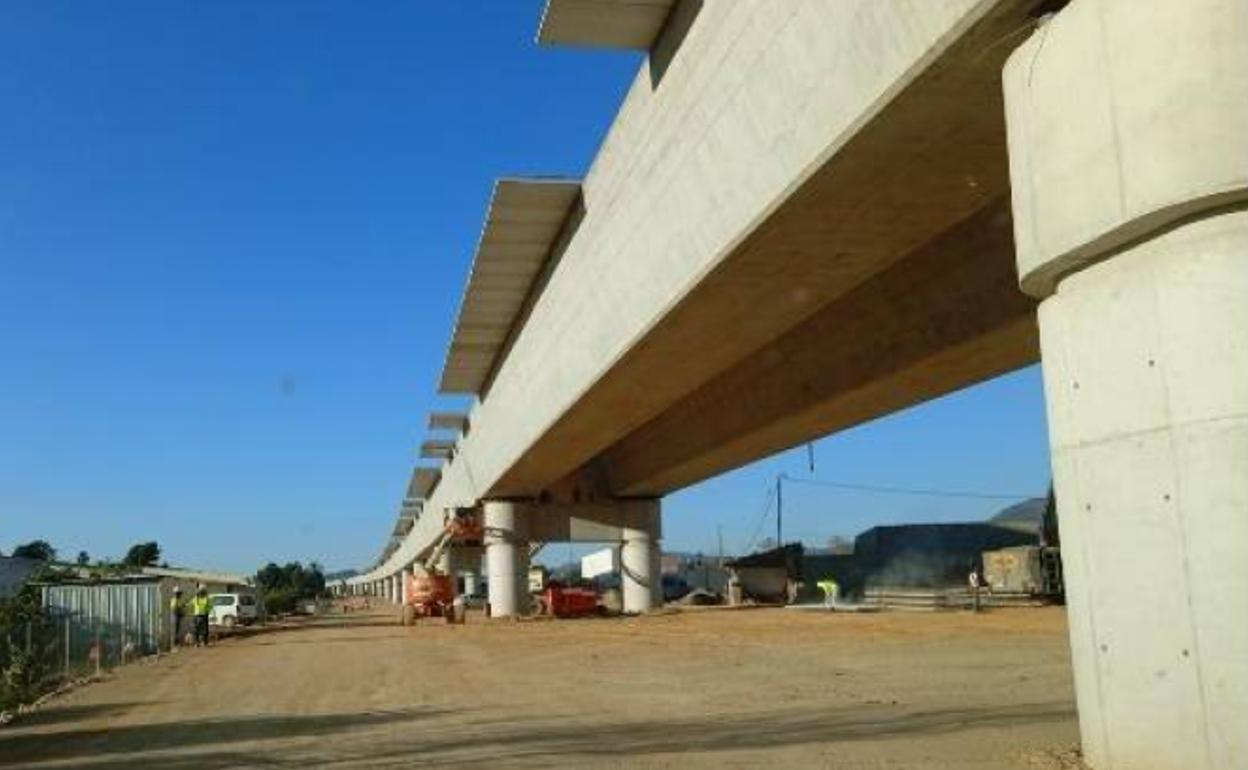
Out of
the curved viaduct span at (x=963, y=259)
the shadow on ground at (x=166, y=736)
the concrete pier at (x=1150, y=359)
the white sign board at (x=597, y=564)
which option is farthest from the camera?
the white sign board at (x=597, y=564)

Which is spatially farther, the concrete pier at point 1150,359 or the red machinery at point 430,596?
the red machinery at point 430,596

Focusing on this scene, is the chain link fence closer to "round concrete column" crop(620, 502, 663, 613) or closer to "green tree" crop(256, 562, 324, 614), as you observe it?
"round concrete column" crop(620, 502, 663, 613)

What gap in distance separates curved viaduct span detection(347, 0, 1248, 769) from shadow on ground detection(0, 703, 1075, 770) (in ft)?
11.5

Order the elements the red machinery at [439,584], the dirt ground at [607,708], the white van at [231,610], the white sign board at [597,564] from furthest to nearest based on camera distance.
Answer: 1. the white sign board at [597,564]
2. the white van at [231,610]
3. the red machinery at [439,584]
4. the dirt ground at [607,708]

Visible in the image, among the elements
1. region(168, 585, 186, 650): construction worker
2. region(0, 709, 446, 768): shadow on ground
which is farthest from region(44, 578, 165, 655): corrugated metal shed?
region(0, 709, 446, 768): shadow on ground

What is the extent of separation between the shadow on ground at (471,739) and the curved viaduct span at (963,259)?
3.50m

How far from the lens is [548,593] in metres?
48.2

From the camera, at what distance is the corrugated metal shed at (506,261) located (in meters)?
24.3

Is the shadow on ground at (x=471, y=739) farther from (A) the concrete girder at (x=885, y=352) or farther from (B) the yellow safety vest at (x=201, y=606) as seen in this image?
(B) the yellow safety vest at (x=201, y=606)

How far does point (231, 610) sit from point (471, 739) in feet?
168

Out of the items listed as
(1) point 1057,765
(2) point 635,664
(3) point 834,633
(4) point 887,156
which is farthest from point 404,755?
(3) point 834,633

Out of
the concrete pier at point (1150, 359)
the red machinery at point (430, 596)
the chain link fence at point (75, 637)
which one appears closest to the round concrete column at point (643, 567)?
the red machinery at point (430, 596)

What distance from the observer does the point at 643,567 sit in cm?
5131

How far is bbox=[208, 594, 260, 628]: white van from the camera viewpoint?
192ft
